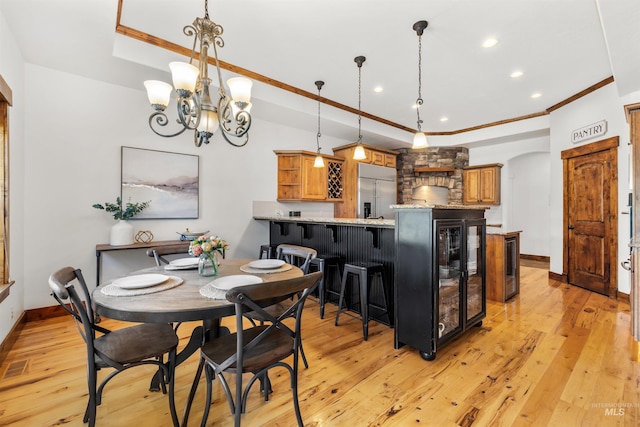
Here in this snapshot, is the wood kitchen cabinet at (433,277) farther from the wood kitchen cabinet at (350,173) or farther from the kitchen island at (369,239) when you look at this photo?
the wood kitchen cabinet at (350,173)

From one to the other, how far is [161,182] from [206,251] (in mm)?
2451

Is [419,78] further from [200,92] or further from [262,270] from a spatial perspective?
[262,270]

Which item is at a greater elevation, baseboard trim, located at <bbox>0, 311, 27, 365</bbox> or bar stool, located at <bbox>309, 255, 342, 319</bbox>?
bar stool, located at <bbox>309, 255, 342, 319</bbox>

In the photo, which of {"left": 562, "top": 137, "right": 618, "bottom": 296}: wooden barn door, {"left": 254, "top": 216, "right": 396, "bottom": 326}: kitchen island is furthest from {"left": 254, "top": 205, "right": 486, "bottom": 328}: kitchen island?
{"left": 562, "top": 137, "right": 618, "bottom": 296}: wooden barn door

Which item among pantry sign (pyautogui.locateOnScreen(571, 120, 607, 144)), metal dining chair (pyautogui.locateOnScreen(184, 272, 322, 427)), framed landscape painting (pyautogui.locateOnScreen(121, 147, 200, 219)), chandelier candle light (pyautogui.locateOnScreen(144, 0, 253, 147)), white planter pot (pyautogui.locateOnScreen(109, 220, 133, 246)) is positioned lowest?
metal dining chair (pyautogui.locateOnScreen(184, 272, 322, 427))

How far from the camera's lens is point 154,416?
5.59 feet

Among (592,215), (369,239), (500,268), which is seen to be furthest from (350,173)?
(592,215)

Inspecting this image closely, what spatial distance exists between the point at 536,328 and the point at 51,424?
3.96 metres

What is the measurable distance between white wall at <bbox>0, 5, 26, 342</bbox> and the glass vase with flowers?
6.13 feet

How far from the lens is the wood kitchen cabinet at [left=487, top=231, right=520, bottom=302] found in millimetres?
3762

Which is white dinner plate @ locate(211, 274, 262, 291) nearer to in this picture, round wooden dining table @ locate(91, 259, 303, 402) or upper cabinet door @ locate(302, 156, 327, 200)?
round wooden dining table @ locate(91, 259, 303, 402)

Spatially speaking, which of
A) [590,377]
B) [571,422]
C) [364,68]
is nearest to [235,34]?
[364,68]

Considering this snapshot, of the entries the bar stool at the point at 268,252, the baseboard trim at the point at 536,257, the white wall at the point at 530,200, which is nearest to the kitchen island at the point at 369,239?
the bar stool at the point at 268,252

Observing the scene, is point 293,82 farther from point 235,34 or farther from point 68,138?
point 68,138
